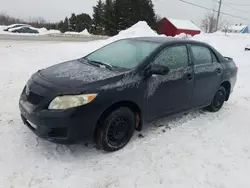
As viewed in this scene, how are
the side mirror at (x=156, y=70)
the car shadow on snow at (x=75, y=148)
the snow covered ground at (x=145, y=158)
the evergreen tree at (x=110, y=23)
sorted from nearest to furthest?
the snow covered ground at (x=145, y=158)
the car shadow on snow at (x=75, y=148)
the side mirror at (x=156, y=70)
the evergreen tree at (x=110, y=23)

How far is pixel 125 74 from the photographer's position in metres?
3.39

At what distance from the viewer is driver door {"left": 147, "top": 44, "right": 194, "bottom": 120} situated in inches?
145

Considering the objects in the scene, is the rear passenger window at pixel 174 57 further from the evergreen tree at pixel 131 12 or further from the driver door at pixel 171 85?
the evergreen tree at pixel 131 12

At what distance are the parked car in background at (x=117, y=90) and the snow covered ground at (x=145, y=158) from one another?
314mm

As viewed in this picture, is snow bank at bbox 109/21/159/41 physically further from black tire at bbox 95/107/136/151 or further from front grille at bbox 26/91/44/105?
front grille at bbox 26/91/44/105

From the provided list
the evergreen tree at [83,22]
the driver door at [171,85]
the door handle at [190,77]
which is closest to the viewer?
the driver door at [171,85]

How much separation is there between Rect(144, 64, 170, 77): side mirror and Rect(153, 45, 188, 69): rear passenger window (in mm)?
171

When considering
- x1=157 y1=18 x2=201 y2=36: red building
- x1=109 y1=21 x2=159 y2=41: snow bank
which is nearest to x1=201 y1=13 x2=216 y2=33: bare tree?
x1=157 y1=18 x2=201 y2=36: red building

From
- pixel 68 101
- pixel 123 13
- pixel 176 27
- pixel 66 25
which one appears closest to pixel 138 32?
pixel 68 101

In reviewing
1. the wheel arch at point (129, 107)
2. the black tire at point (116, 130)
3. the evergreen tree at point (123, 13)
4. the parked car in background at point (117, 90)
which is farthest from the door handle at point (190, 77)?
the evergreen tree at point (123, 13)

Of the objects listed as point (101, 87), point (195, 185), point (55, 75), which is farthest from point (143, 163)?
point (55, 75)

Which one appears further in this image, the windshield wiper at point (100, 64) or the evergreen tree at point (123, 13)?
the evergreen tree at point (123, 13)

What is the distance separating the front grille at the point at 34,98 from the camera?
3.08 m

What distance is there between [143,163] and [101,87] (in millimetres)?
1143
